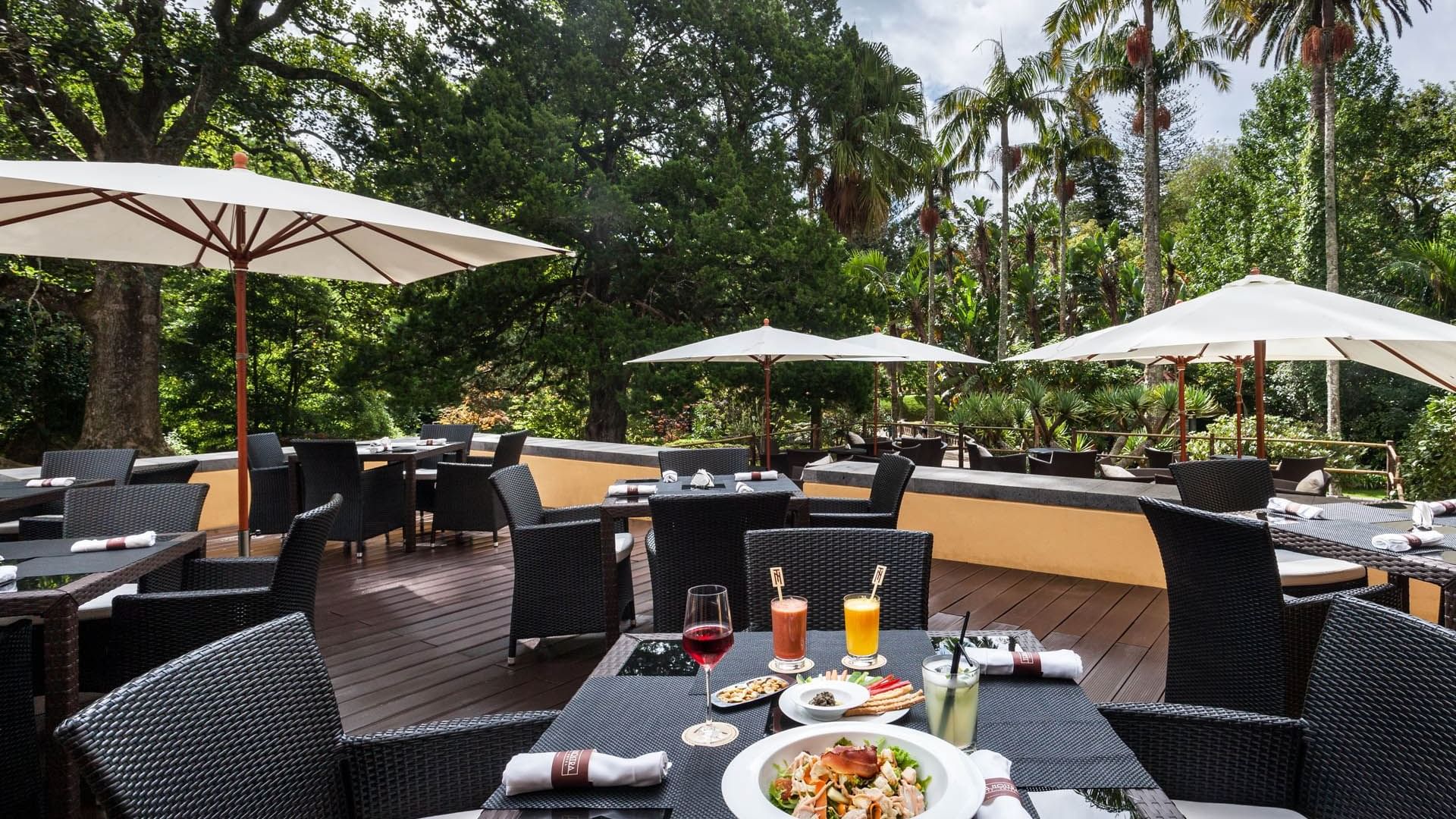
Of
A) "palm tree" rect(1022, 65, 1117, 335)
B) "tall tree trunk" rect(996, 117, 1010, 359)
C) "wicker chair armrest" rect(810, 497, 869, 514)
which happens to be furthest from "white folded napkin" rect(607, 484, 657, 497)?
"palm tree" rect(1022, 65, 1117, 335)

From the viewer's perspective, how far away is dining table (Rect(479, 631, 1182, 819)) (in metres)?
1.02

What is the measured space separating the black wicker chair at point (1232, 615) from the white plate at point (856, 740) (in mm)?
1542

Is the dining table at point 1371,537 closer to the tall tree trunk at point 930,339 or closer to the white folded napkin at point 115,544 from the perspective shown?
the white folded napkin at point 115,544

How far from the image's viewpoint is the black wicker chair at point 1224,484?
3545 millimetres

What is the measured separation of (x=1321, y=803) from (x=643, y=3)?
450 inches

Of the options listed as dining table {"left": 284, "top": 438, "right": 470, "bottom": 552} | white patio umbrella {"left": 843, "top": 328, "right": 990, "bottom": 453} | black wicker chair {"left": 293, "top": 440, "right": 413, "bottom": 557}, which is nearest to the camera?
black wicker chair {"left": 293, "top": 440, "right": 413, "bottom": 557}

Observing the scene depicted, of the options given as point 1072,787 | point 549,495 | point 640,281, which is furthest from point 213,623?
point 640,281

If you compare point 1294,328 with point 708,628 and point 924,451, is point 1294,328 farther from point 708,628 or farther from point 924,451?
point 924,451

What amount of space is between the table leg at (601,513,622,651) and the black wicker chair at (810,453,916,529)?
1.08 m

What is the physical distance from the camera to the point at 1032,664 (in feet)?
4.73

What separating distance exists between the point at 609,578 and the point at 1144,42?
14619 millimetres

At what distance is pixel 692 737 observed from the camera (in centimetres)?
121

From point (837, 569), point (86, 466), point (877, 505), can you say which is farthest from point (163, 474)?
point (837, 569)

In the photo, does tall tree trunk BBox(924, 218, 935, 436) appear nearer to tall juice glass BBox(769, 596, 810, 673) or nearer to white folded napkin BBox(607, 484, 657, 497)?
white folded napkin BBox(607, 484, 657, 497)
